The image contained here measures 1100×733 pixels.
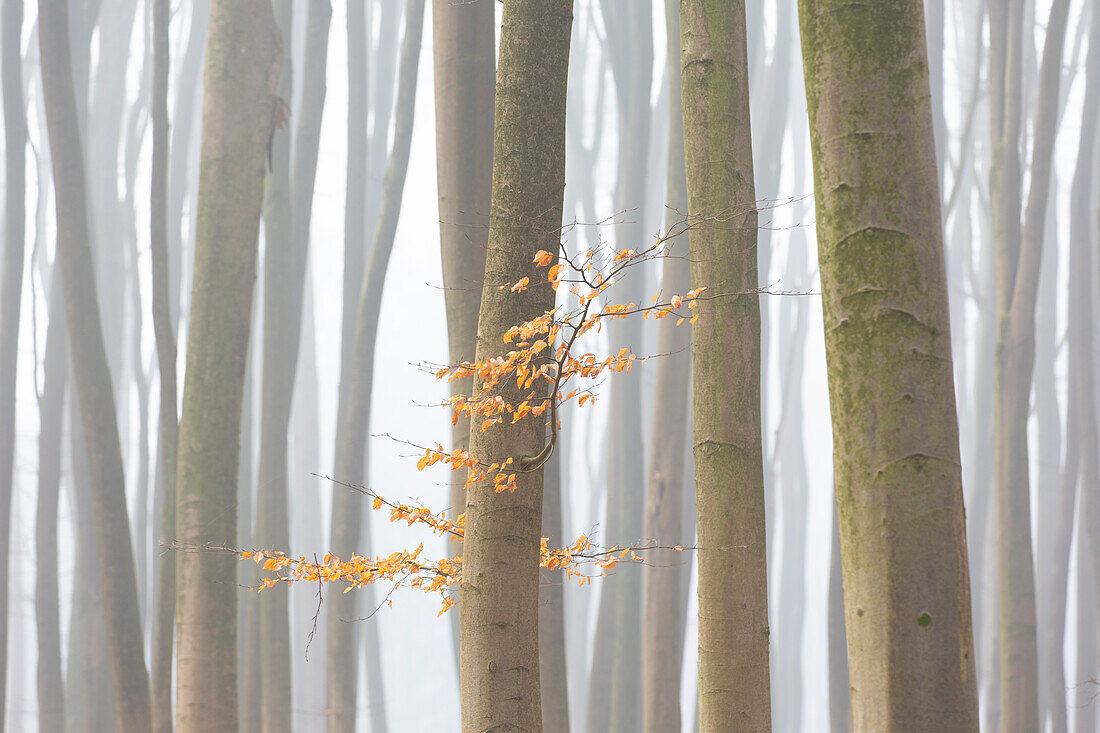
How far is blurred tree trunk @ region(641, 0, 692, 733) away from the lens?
745 centimetres

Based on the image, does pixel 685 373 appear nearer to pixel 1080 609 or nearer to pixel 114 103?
pixel 1080 609

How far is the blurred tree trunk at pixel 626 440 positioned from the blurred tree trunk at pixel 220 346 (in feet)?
11.5

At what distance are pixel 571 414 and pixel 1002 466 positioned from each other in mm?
10620

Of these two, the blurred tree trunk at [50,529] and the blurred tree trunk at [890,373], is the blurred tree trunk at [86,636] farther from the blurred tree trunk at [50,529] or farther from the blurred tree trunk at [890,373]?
the blurred tree trunk at [890,373]

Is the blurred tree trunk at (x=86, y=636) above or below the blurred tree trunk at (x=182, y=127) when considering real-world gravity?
below

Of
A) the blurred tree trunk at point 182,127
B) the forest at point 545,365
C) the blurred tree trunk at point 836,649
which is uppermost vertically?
the blurred tree trunk at point 182,127

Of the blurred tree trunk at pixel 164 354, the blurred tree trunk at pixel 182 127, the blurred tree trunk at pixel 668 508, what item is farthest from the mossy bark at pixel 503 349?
the blurred tree trunk at pixel 182 127

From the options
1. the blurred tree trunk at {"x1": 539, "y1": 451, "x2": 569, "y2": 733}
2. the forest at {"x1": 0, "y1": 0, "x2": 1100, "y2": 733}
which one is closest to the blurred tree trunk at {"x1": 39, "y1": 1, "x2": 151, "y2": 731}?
the forest at {"x1": 0, "y1": 0, "x2": 1100, "y2": 733}

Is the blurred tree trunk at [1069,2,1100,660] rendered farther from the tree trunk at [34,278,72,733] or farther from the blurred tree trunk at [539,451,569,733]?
the tree trunk at [34,278,72,733]

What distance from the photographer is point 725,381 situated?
136 inches

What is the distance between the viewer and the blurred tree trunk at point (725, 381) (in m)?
3.26

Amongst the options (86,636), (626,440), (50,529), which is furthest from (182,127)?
(626,440)

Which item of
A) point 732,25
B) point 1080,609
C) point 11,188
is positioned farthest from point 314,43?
point 1080,609

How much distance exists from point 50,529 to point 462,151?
7.84m
